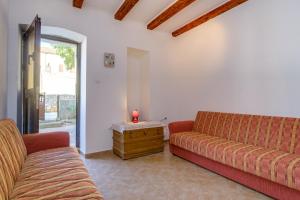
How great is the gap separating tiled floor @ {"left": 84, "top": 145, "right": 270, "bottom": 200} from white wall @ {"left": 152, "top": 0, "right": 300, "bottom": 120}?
4.44ft

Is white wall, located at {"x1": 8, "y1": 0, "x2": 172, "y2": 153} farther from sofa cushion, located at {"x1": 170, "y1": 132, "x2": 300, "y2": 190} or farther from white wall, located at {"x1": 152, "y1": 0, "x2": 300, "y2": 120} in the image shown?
sofa cushion, located at {"x1": 170, "y1": 132, "x2": 300, "y2": 190}

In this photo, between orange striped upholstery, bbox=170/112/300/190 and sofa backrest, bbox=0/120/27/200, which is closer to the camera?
sofa backrest, bbox=0/120/27/200

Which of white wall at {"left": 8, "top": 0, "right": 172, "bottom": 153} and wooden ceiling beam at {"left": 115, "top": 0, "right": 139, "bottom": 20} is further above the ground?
wooden ceiling beam at {"left": 115, "top": 0, "right": 139, "bottom": 20}

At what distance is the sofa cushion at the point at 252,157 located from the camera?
5.70 feet

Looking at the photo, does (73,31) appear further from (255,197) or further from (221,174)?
(255,197)

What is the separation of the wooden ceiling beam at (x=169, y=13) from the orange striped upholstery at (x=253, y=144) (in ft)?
6.41

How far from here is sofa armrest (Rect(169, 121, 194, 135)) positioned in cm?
335

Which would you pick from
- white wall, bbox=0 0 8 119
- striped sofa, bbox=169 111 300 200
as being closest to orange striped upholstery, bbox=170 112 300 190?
striped sofa, bbox=169 111 300 200

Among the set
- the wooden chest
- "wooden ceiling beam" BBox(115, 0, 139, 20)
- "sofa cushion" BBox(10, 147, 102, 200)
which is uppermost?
"wooden ceiling beam" BBox(115, 0, 139, 20)

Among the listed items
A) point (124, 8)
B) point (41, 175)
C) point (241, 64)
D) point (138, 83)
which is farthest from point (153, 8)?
point (41, 175)

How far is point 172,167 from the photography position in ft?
9.21

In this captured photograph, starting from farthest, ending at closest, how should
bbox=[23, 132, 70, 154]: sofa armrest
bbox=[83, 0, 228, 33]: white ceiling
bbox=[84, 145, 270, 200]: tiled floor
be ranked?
1. bbox=[83, 0, 228, 33]: white ceiling
2. bbox=[23, 132, 70, 154]: sofa armrest
3. bbox=[84, 145, 270, 200]: tiled floor

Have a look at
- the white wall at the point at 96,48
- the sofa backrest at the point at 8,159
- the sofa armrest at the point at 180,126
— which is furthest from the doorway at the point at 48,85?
the sofa armrest at the point at 180,126

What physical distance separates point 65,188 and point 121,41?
2932mm
